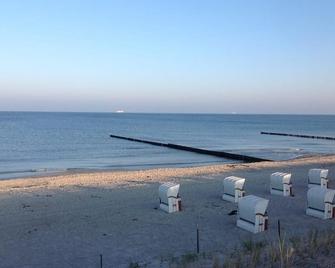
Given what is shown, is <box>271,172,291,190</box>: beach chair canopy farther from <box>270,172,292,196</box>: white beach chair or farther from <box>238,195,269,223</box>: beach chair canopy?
<box>238,195,269,223</box>: beach chair canopy

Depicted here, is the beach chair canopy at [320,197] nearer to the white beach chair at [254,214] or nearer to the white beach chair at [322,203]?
the white beach chair at [322,203]

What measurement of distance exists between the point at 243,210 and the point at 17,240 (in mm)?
5224

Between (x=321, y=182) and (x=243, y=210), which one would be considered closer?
(x=243, y=210)

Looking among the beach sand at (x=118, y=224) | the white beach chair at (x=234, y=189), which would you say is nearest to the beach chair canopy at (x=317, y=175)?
the beach sand at (x=118, y=224)

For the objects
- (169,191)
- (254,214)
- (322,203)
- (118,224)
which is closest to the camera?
(254,214)

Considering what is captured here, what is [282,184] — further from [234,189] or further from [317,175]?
[234,189]

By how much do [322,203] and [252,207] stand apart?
2.61 meters

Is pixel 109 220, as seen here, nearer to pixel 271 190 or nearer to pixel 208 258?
pixel 208 258

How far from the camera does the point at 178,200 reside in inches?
535

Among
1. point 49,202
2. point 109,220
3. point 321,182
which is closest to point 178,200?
point 109,220

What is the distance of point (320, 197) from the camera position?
12.8 metres

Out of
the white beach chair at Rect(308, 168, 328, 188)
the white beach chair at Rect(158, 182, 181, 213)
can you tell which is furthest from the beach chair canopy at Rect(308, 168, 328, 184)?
the white beach chair at Rect(158, 182, 181, 213)

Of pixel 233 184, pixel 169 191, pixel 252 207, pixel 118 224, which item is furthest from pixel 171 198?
pixel 252 207

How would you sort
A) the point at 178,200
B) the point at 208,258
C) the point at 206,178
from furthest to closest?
1. the point at 206,178
2. the point at 178,200
3. the point at 208,258
